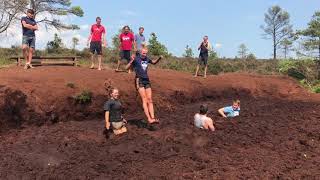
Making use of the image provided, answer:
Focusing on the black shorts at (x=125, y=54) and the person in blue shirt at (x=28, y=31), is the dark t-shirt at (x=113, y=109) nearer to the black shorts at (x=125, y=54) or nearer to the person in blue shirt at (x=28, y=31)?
the person in blue shirt at (x=28, y=31)

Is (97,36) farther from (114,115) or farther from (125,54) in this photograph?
(114,115)

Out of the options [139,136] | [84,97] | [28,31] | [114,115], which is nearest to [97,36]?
[28,31]

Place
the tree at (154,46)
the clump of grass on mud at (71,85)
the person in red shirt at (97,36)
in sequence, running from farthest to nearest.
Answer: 1. the tree at (154,46)
2. the person in red shirt at (97,36)
3. the clump of grass on mud at (71,85)

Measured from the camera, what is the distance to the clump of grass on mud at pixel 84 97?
1470cm

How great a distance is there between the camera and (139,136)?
41.7 feet

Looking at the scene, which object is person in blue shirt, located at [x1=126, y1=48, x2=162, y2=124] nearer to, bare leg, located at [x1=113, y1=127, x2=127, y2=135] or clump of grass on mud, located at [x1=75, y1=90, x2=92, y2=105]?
bare leg, located at [x1=113, y1=127, x2=127, y2=135]

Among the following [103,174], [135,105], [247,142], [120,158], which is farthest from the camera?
[135,105]

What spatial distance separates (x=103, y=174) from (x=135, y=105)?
5.41m

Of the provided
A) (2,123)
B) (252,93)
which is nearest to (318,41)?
(252,93)

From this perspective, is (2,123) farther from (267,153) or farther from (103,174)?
(267,153)

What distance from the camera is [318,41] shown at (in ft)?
94.5

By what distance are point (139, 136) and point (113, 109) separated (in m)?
0.85

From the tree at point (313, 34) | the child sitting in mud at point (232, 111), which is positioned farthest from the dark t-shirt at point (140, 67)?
the tree at point (313, 34)

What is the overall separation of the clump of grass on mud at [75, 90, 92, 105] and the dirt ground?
98 millimetres
